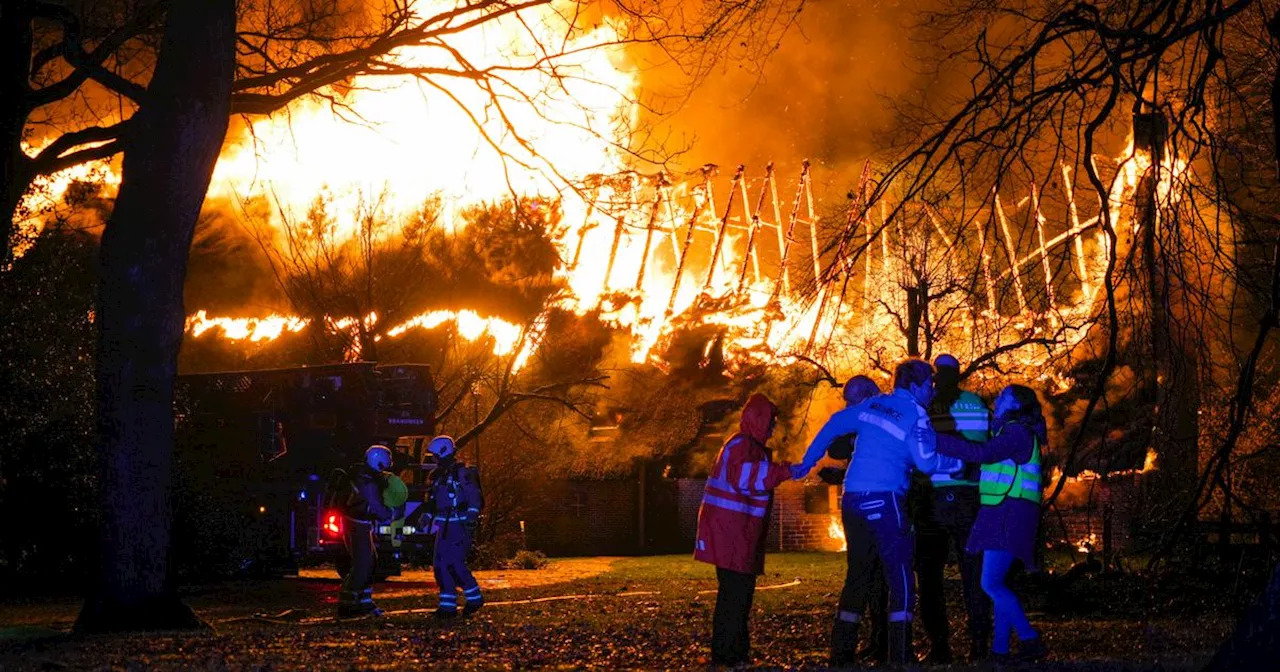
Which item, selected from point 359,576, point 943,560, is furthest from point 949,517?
point 359,576

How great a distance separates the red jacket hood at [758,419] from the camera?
8711 millimetres

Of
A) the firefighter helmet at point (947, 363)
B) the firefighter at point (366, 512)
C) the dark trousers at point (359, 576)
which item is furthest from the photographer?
the firefighter at point (366, 512)

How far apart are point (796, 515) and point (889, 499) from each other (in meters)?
26.9

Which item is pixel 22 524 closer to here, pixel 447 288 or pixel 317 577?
pixel 317 577

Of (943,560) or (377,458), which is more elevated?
(377,458)

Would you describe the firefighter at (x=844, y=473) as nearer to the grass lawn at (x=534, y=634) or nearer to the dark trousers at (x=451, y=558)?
the grass lawn at (x=534, y=634)

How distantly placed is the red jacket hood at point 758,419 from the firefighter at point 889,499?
19.0 inches

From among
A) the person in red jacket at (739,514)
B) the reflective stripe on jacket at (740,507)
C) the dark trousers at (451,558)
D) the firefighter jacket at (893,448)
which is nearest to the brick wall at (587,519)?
the dark trousers at (451,558)

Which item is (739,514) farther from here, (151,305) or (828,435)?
(151,305)

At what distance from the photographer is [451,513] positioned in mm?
13828

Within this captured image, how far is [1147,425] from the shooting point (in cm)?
986

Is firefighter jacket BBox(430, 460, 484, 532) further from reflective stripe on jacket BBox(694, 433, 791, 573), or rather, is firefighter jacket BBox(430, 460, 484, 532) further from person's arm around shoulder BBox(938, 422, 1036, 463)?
person's arm around shoulder BBox(938, 422, 1036, 463)

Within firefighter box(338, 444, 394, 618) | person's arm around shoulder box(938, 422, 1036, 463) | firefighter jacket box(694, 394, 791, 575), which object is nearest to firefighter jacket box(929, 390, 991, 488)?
person's arm around shoulder box(938, 422, 1036, 463)

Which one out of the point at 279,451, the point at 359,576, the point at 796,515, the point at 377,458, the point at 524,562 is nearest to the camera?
the point at 359,576
